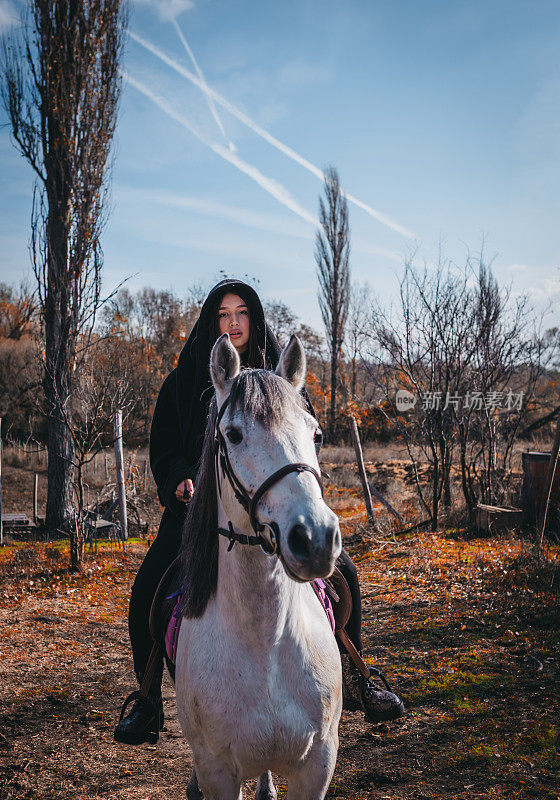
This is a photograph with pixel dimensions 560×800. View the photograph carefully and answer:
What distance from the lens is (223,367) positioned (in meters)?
1.86

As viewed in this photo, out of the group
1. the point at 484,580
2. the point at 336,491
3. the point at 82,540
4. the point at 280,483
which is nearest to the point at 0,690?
the point at 82,540

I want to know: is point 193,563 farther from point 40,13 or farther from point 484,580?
point 40,13

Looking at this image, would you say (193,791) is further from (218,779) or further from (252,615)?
(252,615)

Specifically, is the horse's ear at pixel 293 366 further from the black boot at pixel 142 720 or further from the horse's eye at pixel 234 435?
the black boot at pixel 142 720

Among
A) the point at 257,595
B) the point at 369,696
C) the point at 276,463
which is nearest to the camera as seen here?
the point at 276,463

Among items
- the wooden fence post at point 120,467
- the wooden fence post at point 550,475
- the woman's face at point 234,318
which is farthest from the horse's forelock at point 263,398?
the wooden fence post at point 120,467

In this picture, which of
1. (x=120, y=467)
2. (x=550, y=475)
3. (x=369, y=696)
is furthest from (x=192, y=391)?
(x=120, y=467)

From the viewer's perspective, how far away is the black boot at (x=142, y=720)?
252 centimetres

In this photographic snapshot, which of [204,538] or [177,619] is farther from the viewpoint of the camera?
[177,619]

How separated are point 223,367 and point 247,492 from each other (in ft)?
1.64

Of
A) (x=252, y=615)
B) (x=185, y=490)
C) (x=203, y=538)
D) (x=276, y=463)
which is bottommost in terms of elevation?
(x=252, y=615)

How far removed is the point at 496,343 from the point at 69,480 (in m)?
8.46

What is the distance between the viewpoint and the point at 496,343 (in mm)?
9688

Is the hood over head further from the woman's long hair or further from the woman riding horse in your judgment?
the woman's long hair
